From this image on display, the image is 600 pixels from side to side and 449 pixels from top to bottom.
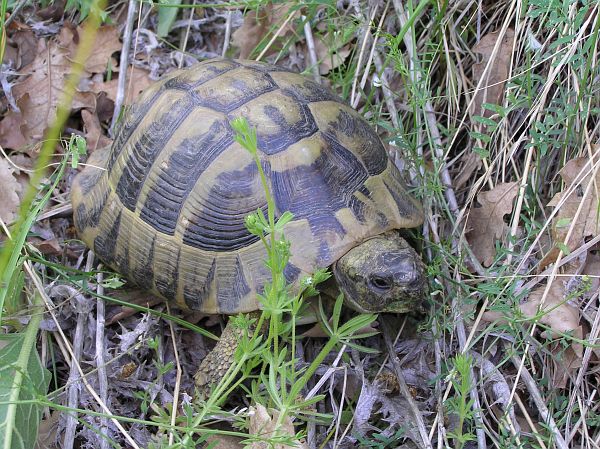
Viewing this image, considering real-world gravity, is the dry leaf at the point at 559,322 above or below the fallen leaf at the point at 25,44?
below

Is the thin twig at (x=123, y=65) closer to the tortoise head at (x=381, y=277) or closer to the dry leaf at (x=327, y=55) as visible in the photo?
the dry leaf at (x=327, y=55)

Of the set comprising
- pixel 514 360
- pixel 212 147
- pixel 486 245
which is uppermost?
pixel 212 147

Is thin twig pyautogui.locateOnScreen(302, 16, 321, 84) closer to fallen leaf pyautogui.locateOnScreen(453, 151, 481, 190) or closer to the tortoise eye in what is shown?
fallen leaf pyautogui.locateOnScreen(453, 151, 481, 190)

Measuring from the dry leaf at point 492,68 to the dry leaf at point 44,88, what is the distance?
2.06 meters

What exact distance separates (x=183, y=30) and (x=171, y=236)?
164 centimetres

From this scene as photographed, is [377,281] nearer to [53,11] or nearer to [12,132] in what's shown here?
[12,132]

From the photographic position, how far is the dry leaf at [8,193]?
3172 millimetres

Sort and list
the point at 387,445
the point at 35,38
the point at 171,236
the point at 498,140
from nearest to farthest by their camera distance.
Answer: the point at 387,445 → the point at 171,236 → the point at 498,140 → the point at 35,38

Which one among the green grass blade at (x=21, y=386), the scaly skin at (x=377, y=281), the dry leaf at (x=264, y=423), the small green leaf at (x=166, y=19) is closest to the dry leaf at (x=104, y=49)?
the small green leaf at (x=166, y=19)

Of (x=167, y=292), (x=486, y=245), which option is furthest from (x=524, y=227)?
(x=167, y=292)

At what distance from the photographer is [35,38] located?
152 inches

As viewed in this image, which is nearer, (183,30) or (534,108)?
(534,108)

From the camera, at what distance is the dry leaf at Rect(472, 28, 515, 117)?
3.08 metres

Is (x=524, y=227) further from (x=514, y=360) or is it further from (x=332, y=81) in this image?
(x=332, y=81)
